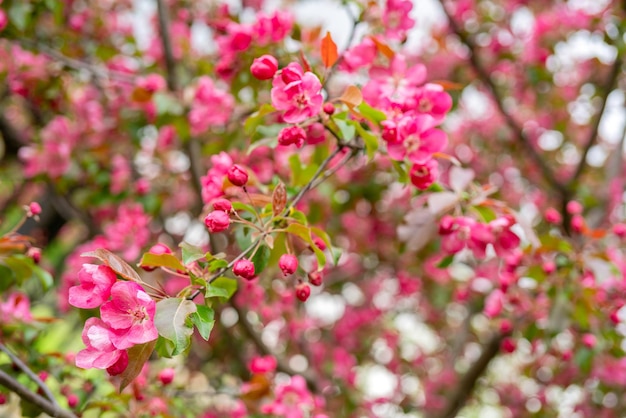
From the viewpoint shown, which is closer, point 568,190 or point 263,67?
point 263,67

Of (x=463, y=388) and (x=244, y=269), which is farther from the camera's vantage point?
(x=463, y=388)

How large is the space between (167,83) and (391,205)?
1.62 m

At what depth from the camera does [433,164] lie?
1.41 metres

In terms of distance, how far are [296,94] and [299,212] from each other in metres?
0.25

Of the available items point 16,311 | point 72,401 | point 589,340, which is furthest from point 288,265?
point 589,340

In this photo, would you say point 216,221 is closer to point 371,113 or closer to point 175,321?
point 175,321

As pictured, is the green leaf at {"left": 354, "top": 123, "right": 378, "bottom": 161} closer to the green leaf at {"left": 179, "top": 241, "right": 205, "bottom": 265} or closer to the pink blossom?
the green leaf at {"left": 179, "top": 241, "right": 205, "bottom": 265}

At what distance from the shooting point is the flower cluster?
3.15 ft

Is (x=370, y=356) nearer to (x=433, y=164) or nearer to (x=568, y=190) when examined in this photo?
(x=568, y=190)

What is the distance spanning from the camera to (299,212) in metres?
1.21

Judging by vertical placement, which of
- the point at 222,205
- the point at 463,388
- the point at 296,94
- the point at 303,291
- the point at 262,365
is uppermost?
the point at 296,94

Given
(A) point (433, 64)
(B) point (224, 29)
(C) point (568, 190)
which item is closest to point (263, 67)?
(B) point (224, 29)

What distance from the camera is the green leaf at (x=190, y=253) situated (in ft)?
3.46

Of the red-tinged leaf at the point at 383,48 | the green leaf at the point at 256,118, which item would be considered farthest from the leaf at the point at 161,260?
the red-tinged leaf at the point at 383,48
